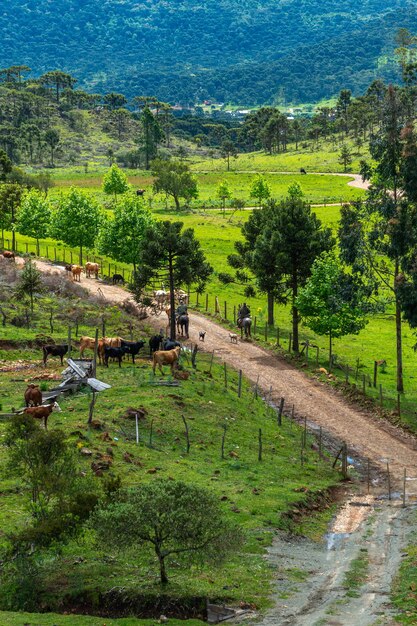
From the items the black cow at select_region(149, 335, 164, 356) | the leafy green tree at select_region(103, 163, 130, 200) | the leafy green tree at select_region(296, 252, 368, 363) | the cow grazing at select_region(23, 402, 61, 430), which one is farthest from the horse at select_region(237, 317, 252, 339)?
the leafy green tree at select_region(103, 163, 130, 200)

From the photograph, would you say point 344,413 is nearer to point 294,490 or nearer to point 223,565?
point 294,490

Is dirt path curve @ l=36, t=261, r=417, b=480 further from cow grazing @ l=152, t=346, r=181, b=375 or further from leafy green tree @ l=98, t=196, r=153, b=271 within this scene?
leafy green tree @ l=98, t=196, r=153, b=271

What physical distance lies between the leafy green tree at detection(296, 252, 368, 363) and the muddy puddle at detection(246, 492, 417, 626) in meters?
22.1

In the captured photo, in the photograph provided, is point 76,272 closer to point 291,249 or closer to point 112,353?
point 291,249

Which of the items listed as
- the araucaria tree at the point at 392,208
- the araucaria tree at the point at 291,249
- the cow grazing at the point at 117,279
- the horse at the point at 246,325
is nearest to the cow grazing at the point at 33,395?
the araucaria tree at the point at 392,208

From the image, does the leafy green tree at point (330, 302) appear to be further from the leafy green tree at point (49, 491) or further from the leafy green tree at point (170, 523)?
the leafy green tree at point (170, 523)

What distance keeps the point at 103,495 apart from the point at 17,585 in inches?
173

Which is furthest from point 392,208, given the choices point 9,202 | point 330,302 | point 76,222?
point 9,202

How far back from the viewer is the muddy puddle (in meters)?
25.9

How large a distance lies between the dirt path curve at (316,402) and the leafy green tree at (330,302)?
383 centimetres

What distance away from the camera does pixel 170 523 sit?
2575 centimetres

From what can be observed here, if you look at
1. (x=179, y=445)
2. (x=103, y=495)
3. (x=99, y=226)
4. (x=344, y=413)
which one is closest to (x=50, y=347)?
(x=179, y=445)

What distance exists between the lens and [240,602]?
2623 cm

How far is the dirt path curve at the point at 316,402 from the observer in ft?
153
